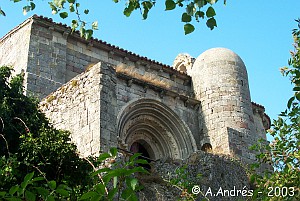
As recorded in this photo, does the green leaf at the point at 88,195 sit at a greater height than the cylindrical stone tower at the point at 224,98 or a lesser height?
lesser

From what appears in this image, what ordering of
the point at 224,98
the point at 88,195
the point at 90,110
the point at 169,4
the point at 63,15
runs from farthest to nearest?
the point at 224,98 < the point at 90,110 < the point at 63,15 < the point at 169,4 < the point at 88,195

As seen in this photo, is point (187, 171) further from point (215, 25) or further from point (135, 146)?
point (215, 25)

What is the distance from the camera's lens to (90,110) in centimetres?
1030

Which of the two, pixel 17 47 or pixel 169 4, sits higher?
pixel 17 47

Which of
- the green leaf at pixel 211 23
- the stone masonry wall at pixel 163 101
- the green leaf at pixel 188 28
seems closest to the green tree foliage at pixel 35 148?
the green leaf at pixel 188 28

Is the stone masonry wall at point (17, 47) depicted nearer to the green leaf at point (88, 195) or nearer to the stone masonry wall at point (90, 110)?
the stone masonry wall at point (90, 110)

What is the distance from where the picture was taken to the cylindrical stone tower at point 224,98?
50.6ft

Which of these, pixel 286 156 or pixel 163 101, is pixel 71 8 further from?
pixel 163 101

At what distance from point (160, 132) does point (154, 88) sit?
136 centimetres

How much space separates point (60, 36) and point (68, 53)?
0.53 meters

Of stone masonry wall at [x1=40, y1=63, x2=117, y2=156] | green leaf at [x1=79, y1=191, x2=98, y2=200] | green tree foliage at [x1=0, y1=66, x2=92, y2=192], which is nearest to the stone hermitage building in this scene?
stone masonry wall at [x1=40, y1=63, x2=117, y2=156]

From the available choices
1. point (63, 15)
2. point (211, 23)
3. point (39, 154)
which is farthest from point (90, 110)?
point (211, 23)

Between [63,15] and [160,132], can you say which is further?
[160,132]

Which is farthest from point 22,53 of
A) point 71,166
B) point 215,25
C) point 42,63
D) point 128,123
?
point 215,25
